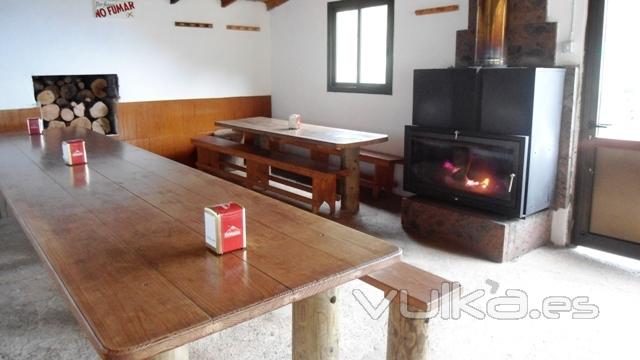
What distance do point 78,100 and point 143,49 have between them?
889 mm

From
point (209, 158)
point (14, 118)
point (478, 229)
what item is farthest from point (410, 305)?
point (14, 118)

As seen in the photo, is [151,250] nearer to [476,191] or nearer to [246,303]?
[246,303]

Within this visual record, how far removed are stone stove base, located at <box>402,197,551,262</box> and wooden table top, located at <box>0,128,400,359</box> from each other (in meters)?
1.91

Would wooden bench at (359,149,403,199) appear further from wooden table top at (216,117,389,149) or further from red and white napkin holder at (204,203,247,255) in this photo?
red and white napkin holder at (204,203,247,255)

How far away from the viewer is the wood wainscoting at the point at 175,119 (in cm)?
562

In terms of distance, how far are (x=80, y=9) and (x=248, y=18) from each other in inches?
77.9

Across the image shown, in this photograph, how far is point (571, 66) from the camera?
3439 mm

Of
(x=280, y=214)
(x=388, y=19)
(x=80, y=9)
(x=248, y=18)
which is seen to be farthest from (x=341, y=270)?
(x=248, y=18)

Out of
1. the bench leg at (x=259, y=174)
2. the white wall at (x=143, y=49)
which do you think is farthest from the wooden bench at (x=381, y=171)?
the white wall at (x=143, y=49)

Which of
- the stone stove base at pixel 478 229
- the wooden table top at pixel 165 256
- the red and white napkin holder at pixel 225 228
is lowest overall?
the stone stove base at pixel 478 229

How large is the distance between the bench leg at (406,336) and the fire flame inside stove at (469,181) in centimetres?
193

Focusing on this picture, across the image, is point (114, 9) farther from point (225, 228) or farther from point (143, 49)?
point (225, 228)

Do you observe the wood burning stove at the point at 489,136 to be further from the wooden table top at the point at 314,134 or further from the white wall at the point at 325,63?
the white wall at the point at 325,63

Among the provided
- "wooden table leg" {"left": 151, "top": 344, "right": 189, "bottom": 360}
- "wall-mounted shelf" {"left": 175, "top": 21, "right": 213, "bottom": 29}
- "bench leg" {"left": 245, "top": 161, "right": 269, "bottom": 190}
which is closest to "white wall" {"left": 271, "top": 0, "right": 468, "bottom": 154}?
"wall-mounted shelf" {"left": 175, "top": 21, "right": 213, "bottom": 29}
